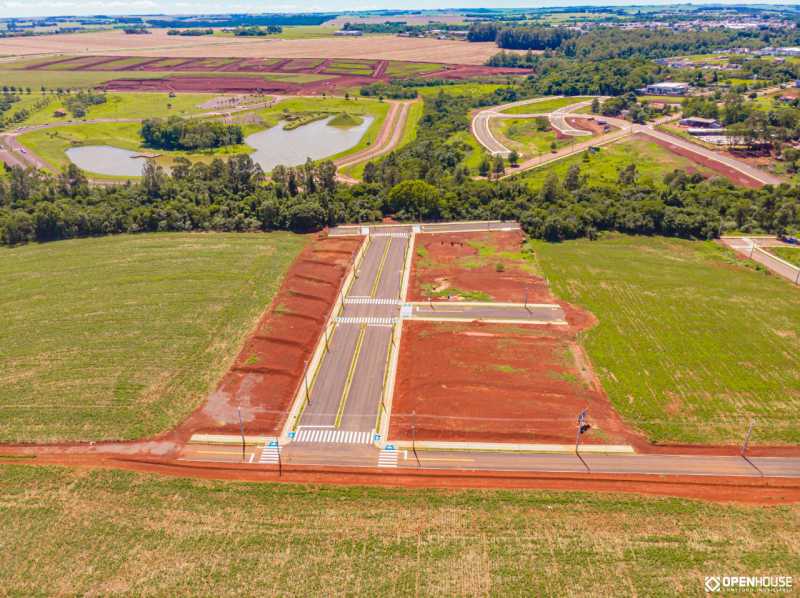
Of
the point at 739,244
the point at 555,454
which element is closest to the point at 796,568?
the point at 555,454

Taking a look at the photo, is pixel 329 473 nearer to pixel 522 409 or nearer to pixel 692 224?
pixel 522 409

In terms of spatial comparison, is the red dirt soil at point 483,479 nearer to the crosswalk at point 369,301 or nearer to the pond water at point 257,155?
the crosswalk at point 369,301

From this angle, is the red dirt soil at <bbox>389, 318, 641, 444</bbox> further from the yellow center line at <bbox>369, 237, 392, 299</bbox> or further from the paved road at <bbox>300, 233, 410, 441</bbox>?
the yellow center line at <bbox>369, 237, 392, 299</bbox>

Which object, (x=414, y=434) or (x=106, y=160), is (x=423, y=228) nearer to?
(x=414, y=434)

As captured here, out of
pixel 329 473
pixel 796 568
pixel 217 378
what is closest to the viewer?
pixel 796 568

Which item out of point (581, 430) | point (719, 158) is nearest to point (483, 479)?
point (581, 430)

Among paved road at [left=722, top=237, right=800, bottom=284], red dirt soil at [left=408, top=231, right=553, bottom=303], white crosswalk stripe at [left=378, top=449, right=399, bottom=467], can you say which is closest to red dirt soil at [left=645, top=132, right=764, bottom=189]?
paved road at [left=722, top=237, right=800, bottom=284]

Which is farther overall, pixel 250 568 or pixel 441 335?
pixel 441 335
